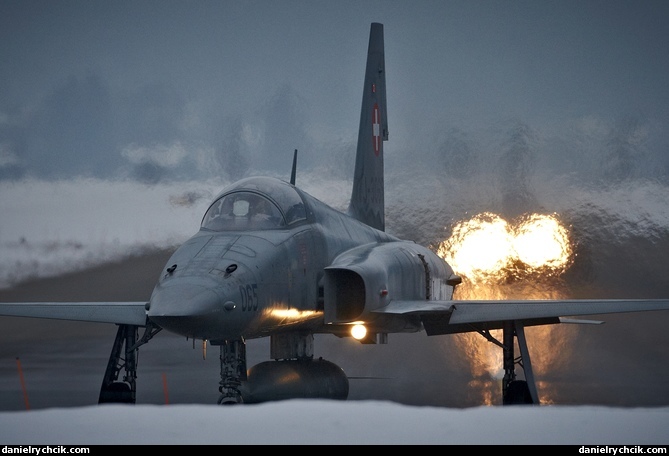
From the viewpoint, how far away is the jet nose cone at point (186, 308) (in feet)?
34.0

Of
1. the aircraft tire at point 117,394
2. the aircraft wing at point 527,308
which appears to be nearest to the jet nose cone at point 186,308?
the aircraft wing at point 527,308

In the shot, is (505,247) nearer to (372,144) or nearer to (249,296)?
(372,144)

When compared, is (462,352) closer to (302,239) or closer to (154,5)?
(302,239)

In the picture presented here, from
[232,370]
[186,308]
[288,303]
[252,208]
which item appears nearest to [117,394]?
[232,370]

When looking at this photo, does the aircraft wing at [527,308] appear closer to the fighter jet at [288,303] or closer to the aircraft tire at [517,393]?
the fighter jet at [288,303]

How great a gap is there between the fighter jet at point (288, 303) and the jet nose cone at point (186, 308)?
13 mm

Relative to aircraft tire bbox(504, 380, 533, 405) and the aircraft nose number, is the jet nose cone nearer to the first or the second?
the aircraft nose number

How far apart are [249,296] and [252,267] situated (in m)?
0.44

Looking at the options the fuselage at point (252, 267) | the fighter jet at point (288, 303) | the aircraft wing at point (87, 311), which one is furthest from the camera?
the aircraft wing at point (87, 311)

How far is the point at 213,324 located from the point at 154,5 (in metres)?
21.8

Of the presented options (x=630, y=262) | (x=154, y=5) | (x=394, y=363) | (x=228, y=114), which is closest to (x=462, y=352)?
(x=394, y=363)

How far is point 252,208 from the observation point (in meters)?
13.0

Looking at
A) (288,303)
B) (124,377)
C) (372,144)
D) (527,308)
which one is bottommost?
(124,377)
